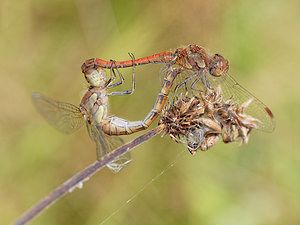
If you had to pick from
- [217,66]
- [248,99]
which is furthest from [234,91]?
[217,66]

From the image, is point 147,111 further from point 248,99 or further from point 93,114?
point 248,99

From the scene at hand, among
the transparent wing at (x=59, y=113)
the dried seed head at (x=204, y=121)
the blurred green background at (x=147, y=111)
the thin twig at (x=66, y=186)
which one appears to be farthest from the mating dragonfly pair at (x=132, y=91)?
the blurred green background at (x=147, y=111)

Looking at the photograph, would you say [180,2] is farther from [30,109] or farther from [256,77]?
[30,109]

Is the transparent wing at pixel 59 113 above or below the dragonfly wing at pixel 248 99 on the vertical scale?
above

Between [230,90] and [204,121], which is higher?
[230,90]

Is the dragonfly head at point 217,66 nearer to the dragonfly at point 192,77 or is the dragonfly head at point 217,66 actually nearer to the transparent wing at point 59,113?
the dragonfly at point 192,77

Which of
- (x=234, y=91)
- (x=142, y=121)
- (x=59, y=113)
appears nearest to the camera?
(x=59, y=113)

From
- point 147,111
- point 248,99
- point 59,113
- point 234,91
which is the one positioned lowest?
point 248,99

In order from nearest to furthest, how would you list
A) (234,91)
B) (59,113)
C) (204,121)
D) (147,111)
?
(204,121) < (59,113) < (234,91) < (147,111)
